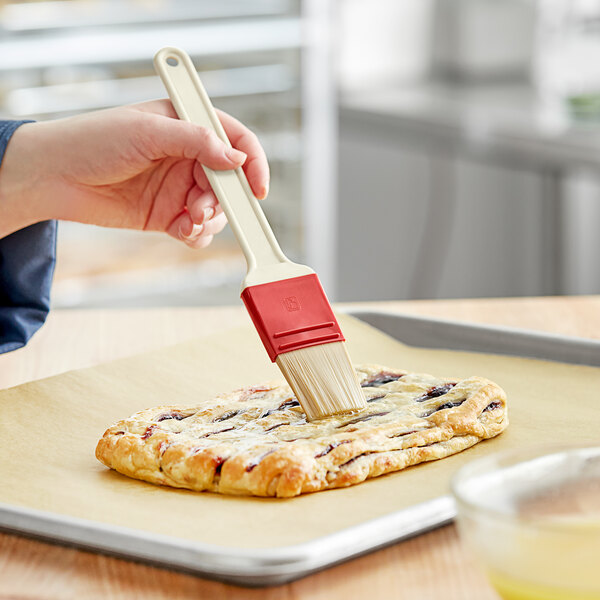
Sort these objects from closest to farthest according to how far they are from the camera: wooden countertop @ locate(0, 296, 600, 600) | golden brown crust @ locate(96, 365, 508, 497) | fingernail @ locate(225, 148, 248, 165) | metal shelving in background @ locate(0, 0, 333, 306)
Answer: wooden countertop @ locate(0, 296, 600, 600)
golden brown crust @ locate(96, 365, 508, 497)
fingernail @ locate(225, 148, 248, 165)
metal shelving in background @ locate(0, 0, 333, 306)

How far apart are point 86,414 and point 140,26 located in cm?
193

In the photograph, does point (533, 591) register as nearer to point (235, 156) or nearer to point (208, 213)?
point (235, 156)

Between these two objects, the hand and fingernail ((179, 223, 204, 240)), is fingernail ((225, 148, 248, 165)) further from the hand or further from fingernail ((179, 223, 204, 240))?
fingernail ((179, 223, 204, 240))

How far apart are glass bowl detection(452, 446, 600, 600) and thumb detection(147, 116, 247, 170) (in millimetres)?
490

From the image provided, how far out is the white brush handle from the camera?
0.86m

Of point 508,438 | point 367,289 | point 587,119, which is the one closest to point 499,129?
point 587,119

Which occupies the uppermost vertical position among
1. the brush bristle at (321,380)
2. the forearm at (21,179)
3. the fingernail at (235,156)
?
the fingernail at (235,156)

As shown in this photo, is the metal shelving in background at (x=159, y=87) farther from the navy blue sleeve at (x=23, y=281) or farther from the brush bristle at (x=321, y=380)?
the brush bristle at (x=321, y=380)

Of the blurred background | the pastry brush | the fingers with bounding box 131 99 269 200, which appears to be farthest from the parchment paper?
the blurred background

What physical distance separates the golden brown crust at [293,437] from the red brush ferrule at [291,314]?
63 millimetres

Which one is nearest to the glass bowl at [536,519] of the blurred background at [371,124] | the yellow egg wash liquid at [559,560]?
the yellow egg wash liquid at [559,560]

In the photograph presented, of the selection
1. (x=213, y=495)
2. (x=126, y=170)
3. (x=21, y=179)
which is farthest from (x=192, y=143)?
(x=213, y=495)

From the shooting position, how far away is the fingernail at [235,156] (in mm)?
929

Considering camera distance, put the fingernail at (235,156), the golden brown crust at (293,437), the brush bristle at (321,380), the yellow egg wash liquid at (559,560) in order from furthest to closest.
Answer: the fingernail at (235,156) < the brush bristle at (321,380) < the golden brown crust at (293,437) < the yellow egg wash liquid at (559,560)
